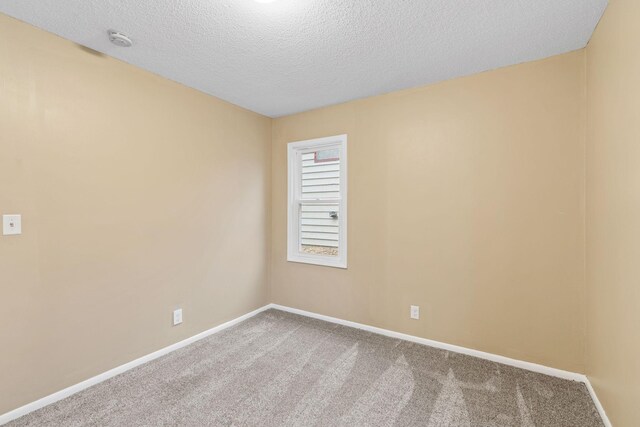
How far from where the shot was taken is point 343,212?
3168 millimetres

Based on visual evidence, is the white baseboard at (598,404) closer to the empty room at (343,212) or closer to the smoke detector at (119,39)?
the empty room at (343,212)

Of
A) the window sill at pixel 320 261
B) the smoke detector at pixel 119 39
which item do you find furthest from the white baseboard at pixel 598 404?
the smoke detector at pixel 119 39

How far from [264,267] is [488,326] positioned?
245 cm

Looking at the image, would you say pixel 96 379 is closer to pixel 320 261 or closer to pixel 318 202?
pixel 320 261

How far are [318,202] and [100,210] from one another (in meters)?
2.07

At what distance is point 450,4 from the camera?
164 centimetres

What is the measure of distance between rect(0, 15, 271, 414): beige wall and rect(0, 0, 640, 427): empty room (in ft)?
0.05

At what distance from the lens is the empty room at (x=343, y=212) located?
1726 millimetres

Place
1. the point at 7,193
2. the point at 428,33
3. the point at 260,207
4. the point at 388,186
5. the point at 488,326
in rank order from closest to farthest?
1. the point at 7,193
2. the point at 428,33
3. the point at 488,326
4. the point at 388,186
5. the point at 260,207

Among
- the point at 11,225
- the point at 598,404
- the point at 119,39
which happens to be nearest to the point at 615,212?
the point at 598,404

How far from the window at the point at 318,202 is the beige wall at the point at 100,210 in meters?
0.79

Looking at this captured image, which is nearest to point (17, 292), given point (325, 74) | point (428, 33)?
point (325, 74)

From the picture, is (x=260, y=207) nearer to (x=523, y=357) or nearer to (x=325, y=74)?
(x=325, y=74)

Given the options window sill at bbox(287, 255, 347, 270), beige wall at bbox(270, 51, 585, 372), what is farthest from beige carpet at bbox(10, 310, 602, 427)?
window sill at bbox(287, 255, 347, 270)
